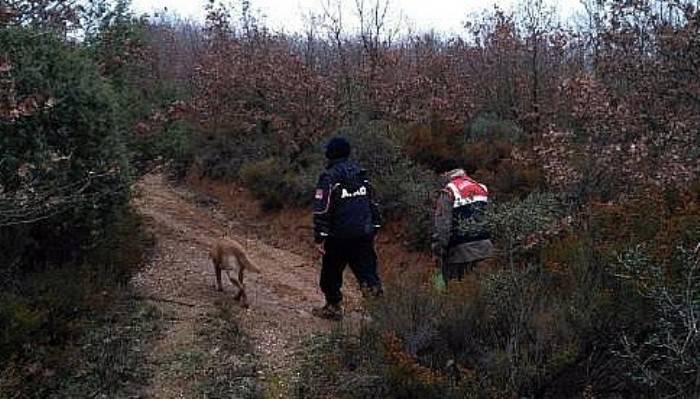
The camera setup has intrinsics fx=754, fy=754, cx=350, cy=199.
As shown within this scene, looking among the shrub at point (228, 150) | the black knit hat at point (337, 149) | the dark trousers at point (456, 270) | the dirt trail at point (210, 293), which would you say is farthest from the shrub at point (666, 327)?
the shrub at point (228, 150)

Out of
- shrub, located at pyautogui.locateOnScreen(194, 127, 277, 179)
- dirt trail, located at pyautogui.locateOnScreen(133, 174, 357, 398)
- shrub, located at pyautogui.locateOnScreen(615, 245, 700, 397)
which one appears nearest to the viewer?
shrub, located at pyautogui.locateOnScreen(615, 245, 700, 397)

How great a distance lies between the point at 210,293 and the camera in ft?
28.9

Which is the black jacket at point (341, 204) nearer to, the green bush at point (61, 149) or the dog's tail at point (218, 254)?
the dog's tail at point (218, 254)

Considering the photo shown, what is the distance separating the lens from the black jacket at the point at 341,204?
7402 millimetres

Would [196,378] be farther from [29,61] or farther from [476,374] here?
[29,61]

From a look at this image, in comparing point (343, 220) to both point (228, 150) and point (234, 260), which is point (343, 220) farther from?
point (228, 150)

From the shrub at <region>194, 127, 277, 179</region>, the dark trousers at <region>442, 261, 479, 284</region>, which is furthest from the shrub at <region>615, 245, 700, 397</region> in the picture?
the shrub at <region>194, 127, 277, 179</region>

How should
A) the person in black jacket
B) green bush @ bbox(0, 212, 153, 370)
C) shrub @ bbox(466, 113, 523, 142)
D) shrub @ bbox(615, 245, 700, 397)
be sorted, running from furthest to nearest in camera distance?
1. shrub @ bbox(466, 113, 523, 142)
2. the person in black jacket
3. green bush @ bbox(0, 212, 153, 370)
4. shrub @ bbox(615, 245, 700, 397)

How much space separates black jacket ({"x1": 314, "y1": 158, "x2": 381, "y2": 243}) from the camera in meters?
7.40

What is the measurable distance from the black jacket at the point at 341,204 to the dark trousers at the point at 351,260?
147 millimetres

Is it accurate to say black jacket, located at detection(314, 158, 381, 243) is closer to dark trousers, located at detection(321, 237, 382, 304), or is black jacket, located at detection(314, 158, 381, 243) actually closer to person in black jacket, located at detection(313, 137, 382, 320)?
person in black jacket, located at detection(313, 137, 382, 320)

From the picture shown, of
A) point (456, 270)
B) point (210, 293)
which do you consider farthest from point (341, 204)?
point (210, 293)

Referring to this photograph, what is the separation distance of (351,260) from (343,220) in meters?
0.51

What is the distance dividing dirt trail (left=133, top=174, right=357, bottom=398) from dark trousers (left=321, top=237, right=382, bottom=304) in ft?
1.66
